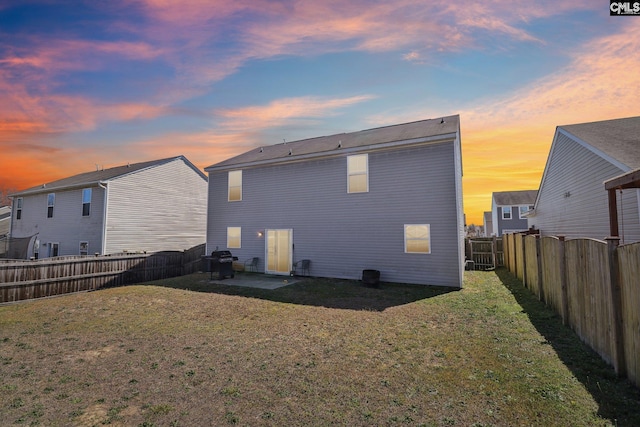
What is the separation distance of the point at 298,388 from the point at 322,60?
1106cm

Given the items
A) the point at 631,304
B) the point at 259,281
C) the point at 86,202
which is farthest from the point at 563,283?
the point at 86,202

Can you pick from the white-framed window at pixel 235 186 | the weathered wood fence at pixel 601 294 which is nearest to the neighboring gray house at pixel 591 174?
the weathered wood fence at pixel 601 294

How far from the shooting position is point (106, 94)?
12.5 meters

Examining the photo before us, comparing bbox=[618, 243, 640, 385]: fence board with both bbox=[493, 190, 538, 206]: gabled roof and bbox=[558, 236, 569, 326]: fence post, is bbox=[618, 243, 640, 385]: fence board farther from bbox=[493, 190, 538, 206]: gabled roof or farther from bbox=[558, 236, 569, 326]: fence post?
bbox=[493, 190, 538, 206]: gabled roof

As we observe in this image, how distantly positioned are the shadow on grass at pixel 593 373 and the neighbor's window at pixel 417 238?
4.54 meters

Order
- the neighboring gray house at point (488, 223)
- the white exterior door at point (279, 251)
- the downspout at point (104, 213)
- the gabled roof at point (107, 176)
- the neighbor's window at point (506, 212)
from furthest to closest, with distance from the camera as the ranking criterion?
1. the neighboring gray house at point (488, 223)
2. the neighbor's window at point (506, 212)
3. the gabled roof at point (107, 176)
4. the downspout at point (104, 213)
5. the white exterior door at point (279, 251)

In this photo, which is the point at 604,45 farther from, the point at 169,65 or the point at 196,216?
the point at 196,216

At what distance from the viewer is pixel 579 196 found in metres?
12.4

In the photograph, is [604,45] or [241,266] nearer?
[604,45]

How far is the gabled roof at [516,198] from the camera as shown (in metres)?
37.0

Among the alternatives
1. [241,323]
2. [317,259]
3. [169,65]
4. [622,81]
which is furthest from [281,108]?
[622,81]

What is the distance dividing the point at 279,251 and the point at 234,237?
10.4 feet

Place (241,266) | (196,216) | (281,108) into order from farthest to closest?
(196,216)
(241,266)
(281,108)

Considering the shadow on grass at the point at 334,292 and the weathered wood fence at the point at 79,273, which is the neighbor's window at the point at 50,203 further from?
the shadow on grass at the point at 334,292
